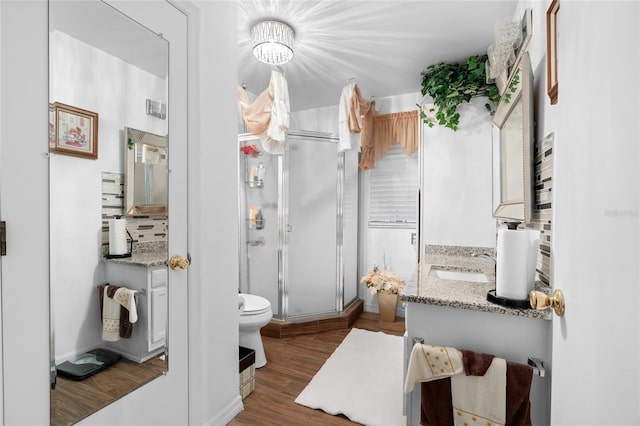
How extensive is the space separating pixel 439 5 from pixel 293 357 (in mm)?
2758

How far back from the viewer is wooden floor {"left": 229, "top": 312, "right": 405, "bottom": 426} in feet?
5.72

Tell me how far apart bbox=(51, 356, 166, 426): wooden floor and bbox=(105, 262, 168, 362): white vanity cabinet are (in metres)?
0.05

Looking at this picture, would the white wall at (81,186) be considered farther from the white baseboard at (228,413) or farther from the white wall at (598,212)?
the white wall at (598,212)

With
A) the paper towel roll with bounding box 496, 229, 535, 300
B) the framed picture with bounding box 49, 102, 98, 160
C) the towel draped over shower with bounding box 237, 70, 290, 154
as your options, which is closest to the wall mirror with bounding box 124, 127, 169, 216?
the framed picture with bounding box 49, 102, 98, 160

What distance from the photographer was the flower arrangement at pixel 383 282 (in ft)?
10.8

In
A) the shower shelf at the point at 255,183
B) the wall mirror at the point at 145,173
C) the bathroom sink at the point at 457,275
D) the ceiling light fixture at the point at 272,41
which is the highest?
the ceiling light fixture at the point at 272,41

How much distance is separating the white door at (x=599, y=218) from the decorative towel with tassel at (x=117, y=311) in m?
1.40

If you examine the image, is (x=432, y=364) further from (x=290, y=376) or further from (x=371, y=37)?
(x=371, y=37)

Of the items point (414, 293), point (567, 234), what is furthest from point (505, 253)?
point (567, 234)

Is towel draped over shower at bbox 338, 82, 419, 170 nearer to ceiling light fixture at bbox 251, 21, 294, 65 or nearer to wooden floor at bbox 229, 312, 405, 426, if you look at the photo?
ceiling light fixture at bbox 251, 21, 294, 65

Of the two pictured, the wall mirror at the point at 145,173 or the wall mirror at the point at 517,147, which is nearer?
the wall mirror at the point at 145,173

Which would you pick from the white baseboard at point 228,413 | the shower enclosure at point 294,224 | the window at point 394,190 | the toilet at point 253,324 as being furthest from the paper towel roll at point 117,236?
the window at point 394,190

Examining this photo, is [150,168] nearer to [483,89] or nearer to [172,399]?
[172,399]

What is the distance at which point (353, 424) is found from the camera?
5.63ft
